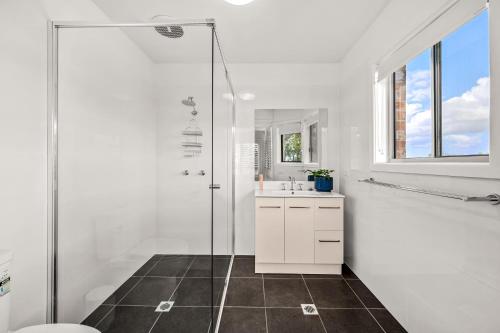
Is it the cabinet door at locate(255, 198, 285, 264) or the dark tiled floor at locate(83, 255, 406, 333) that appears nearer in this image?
the dark tiled floor at locate(83, 255, 406, 333)

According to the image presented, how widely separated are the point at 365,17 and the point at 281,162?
1706 millimetres

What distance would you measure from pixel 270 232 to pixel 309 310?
0.81m

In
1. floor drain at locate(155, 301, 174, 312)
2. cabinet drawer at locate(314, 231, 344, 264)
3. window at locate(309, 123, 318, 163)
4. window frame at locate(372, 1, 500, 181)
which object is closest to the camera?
window frame at locate(372, 1, 500, 181)

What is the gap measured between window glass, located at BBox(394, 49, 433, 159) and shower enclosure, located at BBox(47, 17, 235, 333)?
146 centimetres

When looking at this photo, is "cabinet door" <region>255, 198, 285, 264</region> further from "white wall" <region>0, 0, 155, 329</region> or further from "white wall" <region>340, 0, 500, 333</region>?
"white wall" <region>0, 0, 155, 329</region>

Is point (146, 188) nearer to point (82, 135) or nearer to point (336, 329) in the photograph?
point (82, 135)

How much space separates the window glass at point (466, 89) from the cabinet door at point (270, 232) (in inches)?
59.2

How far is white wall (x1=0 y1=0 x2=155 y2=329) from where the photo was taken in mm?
1272

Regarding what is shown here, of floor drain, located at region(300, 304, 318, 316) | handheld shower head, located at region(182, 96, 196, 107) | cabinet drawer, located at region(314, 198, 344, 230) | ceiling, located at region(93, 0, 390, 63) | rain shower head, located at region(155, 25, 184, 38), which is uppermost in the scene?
ceiling, located at region(93, 0, 390, 63)

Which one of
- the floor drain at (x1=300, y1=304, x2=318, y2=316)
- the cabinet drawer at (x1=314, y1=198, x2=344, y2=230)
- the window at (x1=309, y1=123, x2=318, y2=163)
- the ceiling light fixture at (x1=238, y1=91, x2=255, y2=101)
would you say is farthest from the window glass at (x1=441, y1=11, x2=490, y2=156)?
the ceiling light fixture at (x1=238, y1=91, x2=255, y2=101)

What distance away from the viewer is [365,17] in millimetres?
2150

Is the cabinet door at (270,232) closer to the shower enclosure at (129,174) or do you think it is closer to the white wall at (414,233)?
the white wall at (414,233)

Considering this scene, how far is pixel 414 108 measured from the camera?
1832 millimetres

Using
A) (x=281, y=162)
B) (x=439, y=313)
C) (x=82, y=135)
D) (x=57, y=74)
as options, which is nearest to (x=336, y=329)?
(x=439, y=313)
